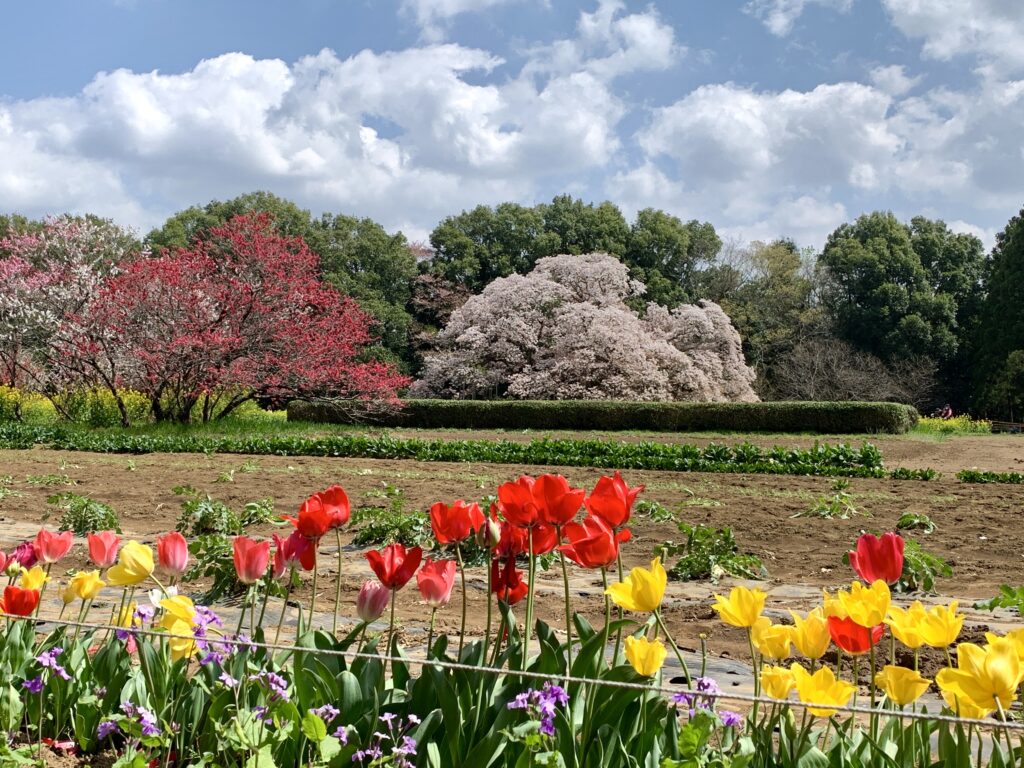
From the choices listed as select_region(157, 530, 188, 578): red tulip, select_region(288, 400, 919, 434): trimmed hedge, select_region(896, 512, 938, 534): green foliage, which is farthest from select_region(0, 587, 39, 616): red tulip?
select_region(288, 400, 919, 434): trimmed hedge

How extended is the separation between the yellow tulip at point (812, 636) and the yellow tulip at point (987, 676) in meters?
0.22

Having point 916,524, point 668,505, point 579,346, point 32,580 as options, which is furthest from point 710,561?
point 579,346

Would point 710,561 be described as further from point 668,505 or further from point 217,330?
point 217,330

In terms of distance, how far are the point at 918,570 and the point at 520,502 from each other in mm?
3183

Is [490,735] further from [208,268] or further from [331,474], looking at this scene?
[208,268]

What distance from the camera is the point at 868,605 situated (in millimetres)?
1564

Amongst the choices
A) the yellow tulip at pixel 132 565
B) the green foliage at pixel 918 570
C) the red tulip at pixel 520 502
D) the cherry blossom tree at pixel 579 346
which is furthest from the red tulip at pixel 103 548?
the cherry blossom tree at pixel 579 346

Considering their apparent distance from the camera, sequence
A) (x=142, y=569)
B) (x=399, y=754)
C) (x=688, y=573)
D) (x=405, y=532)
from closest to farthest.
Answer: (x=399, y=754) → (x=142, y=569) → (x=688, y=573) → (x=405, y=532)

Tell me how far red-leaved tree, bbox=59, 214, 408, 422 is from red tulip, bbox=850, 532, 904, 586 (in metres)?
13.7

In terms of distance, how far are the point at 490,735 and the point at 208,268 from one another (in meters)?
15.5

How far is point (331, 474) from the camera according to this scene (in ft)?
31.1

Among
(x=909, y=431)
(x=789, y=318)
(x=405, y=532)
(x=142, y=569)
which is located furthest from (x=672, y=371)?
(x=142, y=569)

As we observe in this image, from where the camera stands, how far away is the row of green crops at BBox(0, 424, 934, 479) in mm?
10844

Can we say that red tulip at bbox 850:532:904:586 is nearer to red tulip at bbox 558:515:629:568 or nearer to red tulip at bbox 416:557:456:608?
red tulip at bbox 558:515:629:568
